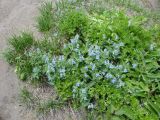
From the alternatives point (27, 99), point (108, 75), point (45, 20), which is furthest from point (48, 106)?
A: point (45, 20)

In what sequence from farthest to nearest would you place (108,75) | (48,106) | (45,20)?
(45,20)
(48,106)
(108,75)

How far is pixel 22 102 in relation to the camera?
4.90 meters

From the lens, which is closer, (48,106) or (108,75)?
(108,75)

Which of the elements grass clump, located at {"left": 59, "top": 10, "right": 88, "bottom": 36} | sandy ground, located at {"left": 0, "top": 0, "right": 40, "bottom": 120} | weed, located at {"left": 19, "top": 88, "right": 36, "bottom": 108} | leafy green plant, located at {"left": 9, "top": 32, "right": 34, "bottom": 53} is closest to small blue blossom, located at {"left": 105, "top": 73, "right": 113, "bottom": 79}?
grass clump, located at {"left": 59, "top": 10, "right": 88, "bottom": 36}

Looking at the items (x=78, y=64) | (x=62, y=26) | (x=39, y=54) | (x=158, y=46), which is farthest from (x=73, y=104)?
(x=158, y=46)

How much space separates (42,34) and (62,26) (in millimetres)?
408

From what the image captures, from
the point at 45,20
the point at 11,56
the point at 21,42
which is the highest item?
the point at 45,20

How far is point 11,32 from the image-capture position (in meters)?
5.64

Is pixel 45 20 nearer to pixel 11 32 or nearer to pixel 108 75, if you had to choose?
pixel 11 32

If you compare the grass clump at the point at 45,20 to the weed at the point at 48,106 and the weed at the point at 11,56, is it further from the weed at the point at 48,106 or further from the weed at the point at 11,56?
the weed at the point at 48,106

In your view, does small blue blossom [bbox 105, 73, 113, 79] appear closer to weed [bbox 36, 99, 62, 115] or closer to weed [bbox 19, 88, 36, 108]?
weed [bbox 36, 99, 62, 115]

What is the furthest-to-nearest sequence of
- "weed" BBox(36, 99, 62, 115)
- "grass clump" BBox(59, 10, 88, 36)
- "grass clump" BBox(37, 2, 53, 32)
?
"grass clump" BBox(37, 2, 53, 32), "grass clump" BBox(59, 10, 88, 36), "weed" BBox(36, 99, 62, 115)

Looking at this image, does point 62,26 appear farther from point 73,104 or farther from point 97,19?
point 73,104

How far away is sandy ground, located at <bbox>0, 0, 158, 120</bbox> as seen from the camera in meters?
4.88
